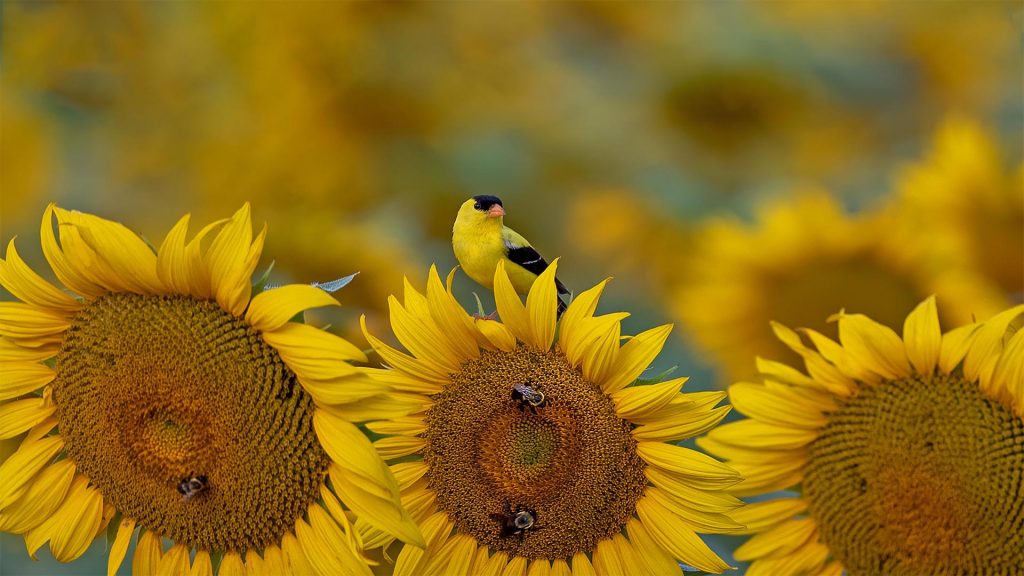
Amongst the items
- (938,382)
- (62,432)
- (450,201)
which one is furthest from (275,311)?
(450,201)

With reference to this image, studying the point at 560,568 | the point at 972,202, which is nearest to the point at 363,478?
the point at 560,568

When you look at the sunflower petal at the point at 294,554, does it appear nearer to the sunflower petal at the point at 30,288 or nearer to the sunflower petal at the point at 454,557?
the sunflower petal at the point at 454,557

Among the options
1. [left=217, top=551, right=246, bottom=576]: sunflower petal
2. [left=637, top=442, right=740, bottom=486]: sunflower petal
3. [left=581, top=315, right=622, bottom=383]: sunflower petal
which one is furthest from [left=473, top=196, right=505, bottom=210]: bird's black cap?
[left=217, top=551, right=246, bottom=576]: sunflower petal

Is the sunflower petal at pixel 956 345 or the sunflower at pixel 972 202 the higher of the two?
the sunflower at pixel 972 202

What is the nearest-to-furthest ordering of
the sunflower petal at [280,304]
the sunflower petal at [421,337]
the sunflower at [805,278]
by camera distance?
the sunflower petal at [280,304], the sunflower petal at [421,337], the sunflower at [805,278]

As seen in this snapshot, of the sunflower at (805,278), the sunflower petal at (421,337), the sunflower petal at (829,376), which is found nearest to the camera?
the sunflower petal at (421,337)

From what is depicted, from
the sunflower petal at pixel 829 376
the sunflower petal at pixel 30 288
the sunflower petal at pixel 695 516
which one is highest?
the sunflower petal at pixel 829 376

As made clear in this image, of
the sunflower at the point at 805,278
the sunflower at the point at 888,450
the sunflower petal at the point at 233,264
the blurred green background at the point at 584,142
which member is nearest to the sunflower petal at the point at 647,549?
the sunflower at the point at 888,450
